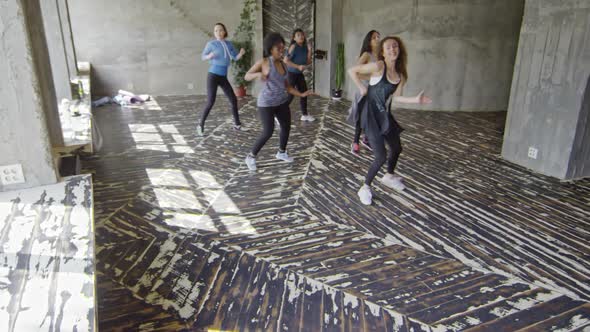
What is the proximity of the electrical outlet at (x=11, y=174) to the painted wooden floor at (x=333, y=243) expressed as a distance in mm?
807

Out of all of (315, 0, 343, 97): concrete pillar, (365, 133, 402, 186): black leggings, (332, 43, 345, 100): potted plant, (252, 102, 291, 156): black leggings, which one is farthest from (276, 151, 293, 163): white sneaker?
(315, 0, 343, 97): concrete pillar

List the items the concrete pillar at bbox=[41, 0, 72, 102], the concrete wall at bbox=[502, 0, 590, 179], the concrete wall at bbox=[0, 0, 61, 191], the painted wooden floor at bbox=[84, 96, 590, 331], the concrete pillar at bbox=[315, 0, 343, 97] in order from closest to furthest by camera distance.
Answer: the concrete wall at bbox=[0, 0, 61, 191]
the painted wooden floor at bbox=[84, 96, 590, 331]
the concrete wall at bbox=[502, 0, 590, 179]
the concrete pillar at bbox=[41, 0, 72, 102]
the concrete pillar at bbox=[315, 0, 343, 97]

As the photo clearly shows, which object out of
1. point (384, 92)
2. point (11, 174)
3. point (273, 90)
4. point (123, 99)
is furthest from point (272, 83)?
point (123, 99)

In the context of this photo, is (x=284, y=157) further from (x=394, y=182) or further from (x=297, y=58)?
(x=297, y=58)

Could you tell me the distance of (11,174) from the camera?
2592 millimetres

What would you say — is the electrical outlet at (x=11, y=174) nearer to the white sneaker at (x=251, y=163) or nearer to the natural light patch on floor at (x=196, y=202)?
the natural light patch on floor at (x=196, y=202)

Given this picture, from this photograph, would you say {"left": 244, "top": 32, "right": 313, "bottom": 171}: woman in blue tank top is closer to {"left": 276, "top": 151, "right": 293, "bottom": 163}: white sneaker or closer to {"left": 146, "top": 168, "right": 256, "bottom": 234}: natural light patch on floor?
{"left": 276, "top": 151, "right": 293, "bottom": 163}: white sneaker

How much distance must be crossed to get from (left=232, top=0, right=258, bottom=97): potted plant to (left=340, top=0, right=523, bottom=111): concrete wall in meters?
3.14

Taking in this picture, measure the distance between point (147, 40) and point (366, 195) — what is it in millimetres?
7926

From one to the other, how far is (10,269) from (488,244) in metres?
3.13

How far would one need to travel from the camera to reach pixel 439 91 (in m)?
8.22

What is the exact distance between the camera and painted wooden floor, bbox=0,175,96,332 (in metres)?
1.63

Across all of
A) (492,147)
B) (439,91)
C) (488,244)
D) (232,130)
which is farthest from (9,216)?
(439,91)

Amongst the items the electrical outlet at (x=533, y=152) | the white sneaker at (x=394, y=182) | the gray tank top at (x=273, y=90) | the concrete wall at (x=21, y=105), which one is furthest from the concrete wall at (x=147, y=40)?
the concrete wall at (x=21, y=105)
